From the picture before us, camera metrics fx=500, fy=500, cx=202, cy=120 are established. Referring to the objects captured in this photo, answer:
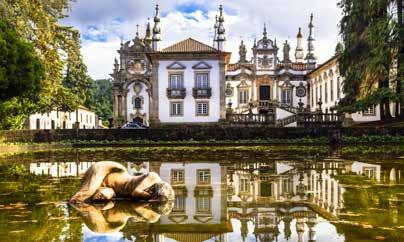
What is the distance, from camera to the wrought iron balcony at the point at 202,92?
125ft

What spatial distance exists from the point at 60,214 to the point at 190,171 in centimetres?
523

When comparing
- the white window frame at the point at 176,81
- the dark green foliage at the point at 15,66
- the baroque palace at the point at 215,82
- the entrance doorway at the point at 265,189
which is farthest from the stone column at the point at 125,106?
the entrance doorway at the point at 265,189

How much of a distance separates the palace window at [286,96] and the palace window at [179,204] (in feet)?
147

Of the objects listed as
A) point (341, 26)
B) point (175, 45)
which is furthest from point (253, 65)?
point (341, 26)

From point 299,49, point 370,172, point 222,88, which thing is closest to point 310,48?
point 299,49

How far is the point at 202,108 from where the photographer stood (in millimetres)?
38531

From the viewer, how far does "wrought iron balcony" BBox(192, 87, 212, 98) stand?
1499 inches

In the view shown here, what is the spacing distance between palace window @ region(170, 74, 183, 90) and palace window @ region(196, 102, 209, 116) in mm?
1991

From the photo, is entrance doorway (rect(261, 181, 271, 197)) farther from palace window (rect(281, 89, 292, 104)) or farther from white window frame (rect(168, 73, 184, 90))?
palace window (rect(281, 89, 292, 104))

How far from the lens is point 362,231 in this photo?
4266 mm

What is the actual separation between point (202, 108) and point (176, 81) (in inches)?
114

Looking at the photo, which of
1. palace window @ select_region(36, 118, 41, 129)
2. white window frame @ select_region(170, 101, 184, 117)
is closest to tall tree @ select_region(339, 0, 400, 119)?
white window frame @ select_region(170, 101, 184, 117)

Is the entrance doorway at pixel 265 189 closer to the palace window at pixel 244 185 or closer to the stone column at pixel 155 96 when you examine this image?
the palace window at pixel 244 185

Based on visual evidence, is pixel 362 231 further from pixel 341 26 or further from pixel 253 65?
pixel 253 65
